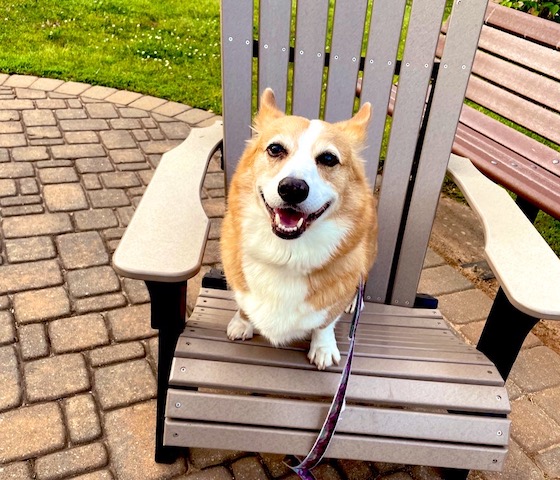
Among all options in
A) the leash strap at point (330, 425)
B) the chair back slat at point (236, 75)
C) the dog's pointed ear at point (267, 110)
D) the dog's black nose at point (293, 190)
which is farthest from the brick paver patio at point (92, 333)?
the dog's pointed ear at point (267, 110)

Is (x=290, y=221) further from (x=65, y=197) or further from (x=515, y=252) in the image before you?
(x=65, y=197)

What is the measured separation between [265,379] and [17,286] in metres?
1.72

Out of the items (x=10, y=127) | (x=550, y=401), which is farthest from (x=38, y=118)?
(x=550, y=401)

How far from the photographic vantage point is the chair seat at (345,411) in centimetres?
172

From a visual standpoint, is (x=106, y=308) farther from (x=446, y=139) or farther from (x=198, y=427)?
(x=446, y=139)

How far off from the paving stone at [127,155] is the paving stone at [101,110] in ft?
2.25

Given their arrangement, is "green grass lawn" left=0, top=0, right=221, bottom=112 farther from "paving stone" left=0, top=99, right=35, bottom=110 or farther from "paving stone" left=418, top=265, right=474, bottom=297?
"paving stone" left=418, top=265, right=474, bottom=297

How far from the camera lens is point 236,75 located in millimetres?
2215

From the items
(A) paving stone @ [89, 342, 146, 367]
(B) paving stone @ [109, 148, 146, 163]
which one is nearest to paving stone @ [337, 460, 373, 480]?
(A) paving stone @ [89, 342, 146, 367]

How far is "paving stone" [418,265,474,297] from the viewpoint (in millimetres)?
3213

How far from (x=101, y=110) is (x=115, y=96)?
13.6 inches

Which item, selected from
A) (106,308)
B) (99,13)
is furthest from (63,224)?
(99,13)

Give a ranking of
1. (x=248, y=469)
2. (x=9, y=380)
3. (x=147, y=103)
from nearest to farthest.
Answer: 1. (x=248, y=469)
2. (x=9, y=380)
3. (x=147, y=103)

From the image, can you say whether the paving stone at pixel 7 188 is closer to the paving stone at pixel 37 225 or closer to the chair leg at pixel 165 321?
the paving stone at pixel 37 225
